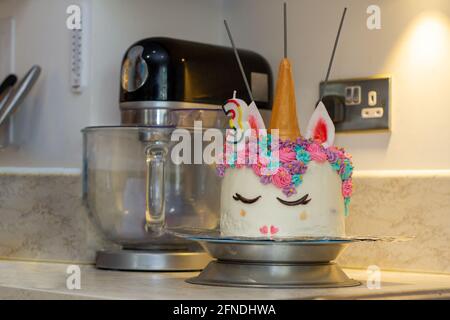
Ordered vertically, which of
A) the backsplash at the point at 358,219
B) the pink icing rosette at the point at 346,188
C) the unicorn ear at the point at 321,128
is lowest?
the backsplash at the point at 358,219

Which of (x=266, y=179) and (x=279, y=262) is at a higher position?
(x=266, y=179)

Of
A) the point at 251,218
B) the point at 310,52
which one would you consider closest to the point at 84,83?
the point at 310,52

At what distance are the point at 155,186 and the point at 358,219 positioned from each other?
13.4 inches

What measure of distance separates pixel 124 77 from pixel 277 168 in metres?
0.41

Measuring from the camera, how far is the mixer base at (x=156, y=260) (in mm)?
1507

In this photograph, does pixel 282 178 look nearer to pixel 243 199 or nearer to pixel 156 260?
pixel 243 199

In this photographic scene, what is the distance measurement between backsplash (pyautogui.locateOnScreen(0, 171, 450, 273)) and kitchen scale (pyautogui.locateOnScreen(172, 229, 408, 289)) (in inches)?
9.6

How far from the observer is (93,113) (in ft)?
5.37

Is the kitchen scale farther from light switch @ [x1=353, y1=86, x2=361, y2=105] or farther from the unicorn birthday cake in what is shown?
light switch @ [x1=353, y1=86, x2=361, y2=105]

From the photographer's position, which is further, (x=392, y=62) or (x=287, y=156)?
(x=392, y=62)

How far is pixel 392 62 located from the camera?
61.0 inches

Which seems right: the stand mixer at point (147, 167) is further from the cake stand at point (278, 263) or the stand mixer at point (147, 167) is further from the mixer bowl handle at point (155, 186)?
the cake stand at point (278, 263)
